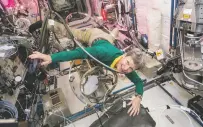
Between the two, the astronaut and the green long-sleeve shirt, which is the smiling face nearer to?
the astronaut

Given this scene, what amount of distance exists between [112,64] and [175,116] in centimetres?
102

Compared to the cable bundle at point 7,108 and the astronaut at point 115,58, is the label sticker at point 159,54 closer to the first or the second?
the astronaut at point 115,58

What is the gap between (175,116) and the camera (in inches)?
81.6

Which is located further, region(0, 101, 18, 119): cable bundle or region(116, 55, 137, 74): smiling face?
region(0, 101, 18, 119): cable bundle

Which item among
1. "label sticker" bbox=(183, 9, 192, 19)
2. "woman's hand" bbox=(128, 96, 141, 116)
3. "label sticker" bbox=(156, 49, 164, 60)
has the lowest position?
"woman's hand" bbox=(128, 96, 141, 116)

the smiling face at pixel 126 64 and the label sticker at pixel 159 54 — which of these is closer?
the smiling face at pixel 126 64

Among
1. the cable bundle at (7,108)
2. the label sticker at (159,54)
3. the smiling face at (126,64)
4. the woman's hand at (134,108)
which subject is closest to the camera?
the smiling face at (126,64)

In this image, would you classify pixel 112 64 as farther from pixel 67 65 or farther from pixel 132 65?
pixel 67 65

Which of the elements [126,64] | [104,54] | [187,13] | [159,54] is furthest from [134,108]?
[159,54]

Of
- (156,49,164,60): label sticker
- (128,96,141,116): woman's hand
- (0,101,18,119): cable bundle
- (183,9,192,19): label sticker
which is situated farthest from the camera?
(156,49,164,60): label sticker

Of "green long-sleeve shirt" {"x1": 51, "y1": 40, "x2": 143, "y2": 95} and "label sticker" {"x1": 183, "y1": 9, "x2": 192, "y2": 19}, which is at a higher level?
"label sticker" {"x1": 183, "y1": 9, "x2": 192, "y2": 19}

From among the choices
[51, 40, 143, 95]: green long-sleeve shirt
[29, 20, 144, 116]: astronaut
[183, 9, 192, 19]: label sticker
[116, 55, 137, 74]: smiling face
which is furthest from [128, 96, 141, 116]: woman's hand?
[183, 9, 192, 19]: label sticker

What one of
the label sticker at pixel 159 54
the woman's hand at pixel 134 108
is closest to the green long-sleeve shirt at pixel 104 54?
the woman's hand at pixel 134 108

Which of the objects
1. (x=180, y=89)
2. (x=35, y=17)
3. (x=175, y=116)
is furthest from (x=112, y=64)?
(x=35, y=17)
